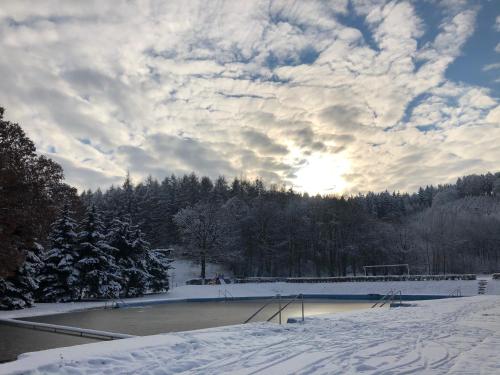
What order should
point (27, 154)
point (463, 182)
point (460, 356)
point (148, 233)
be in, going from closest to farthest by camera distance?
1. point (460, 356)
2. point (27, 154)
3. point (148, 233)
4. point (463, 182)

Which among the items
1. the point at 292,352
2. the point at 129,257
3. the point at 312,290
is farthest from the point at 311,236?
the point at 292,352

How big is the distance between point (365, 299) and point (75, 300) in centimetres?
2092

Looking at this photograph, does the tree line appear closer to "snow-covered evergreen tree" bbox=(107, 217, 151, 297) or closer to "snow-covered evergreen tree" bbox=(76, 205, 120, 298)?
"snow-covered evergreen tree" bbox=(107, 217, 151, 297)

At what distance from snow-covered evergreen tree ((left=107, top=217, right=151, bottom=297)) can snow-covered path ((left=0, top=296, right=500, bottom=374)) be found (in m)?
24.3

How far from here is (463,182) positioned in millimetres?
108562

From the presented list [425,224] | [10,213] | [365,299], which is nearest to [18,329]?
[10,213]

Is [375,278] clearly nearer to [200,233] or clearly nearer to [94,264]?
[200,233]

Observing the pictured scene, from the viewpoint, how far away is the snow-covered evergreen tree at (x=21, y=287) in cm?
2312

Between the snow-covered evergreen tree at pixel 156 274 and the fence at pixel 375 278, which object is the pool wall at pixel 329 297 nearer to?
the fence at pixel 375 278

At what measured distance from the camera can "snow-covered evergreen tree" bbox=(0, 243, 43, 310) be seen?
23.1m

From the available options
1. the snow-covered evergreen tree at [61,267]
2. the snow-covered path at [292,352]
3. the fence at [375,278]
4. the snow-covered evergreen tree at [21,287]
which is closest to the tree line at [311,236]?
the fence at [375,278]

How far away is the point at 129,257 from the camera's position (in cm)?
3453

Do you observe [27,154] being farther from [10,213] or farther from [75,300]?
[75,300]

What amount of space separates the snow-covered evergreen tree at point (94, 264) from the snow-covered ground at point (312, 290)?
1.68m
